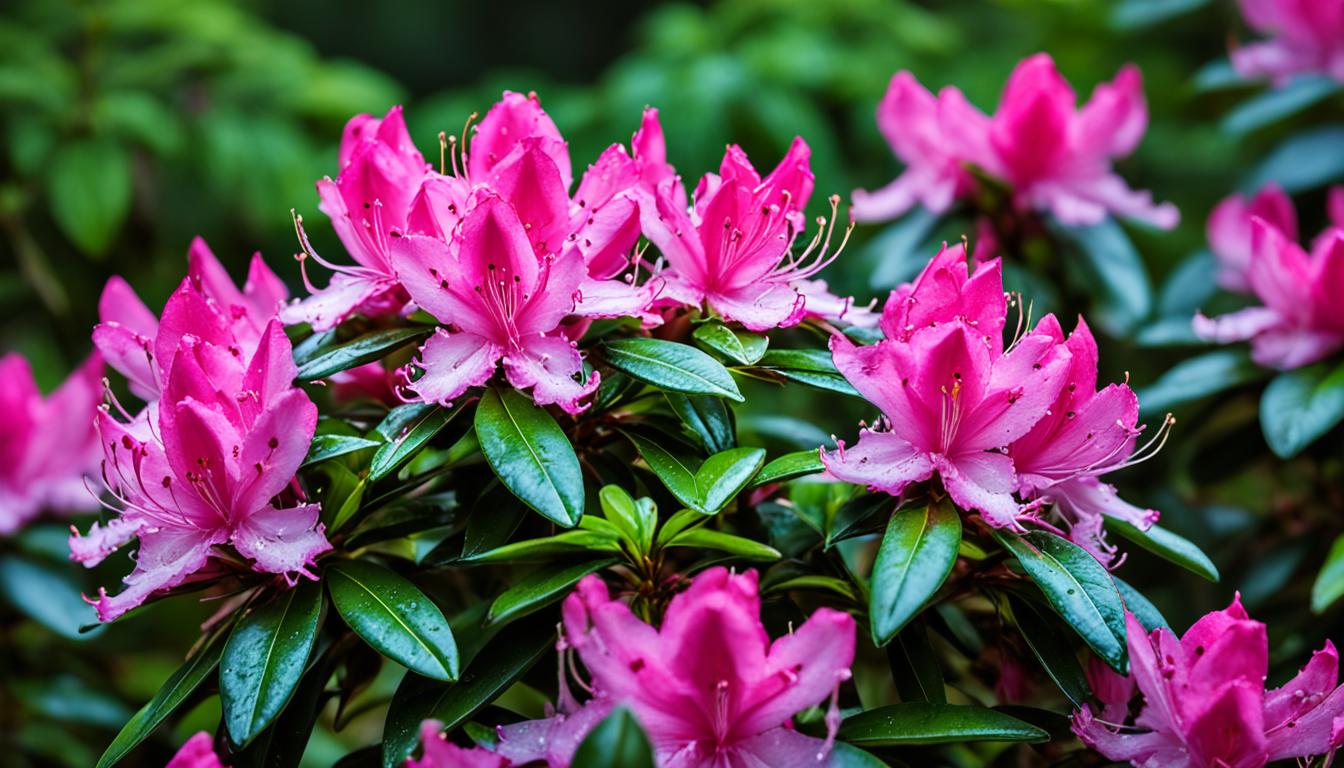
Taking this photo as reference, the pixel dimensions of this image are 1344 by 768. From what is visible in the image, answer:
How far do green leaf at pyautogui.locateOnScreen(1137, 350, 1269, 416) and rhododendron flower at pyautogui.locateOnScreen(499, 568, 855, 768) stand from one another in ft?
2.32

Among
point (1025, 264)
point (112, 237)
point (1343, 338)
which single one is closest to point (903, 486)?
point (1343, 338)

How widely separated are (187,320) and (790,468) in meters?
0.48

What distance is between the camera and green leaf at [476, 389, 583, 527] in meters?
0.83

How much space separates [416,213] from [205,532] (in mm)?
285

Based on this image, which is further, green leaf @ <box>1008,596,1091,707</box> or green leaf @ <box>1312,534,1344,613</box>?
green leaf @ <box>1312,534,1344,613</box>

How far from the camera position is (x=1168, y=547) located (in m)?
0.97

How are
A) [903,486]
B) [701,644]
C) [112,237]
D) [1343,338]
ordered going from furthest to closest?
1. [112,237]
2. [1343,338]
3. [903,486]
4. [701,644]

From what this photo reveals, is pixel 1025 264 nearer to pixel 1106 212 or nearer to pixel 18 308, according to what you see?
pixel 1106 212

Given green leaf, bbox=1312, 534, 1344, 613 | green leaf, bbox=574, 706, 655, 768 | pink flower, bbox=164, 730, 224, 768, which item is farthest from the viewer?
green leaf, bbox=1312, 534, 1344, 613

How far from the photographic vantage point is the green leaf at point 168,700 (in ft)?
2.91

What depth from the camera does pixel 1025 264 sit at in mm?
1609

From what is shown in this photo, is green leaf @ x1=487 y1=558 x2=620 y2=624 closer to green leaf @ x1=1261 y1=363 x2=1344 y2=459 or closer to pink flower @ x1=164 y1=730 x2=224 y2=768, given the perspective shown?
pink flower @ x1=164 y1=730 x2=224 y2=768

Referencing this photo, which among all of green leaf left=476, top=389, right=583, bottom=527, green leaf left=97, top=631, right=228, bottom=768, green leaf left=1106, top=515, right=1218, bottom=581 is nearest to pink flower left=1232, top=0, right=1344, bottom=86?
green leaf left=1106, top=515, right=1218, bottom=581

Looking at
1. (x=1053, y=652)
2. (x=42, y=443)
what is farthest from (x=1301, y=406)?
(x=42, y=443)
